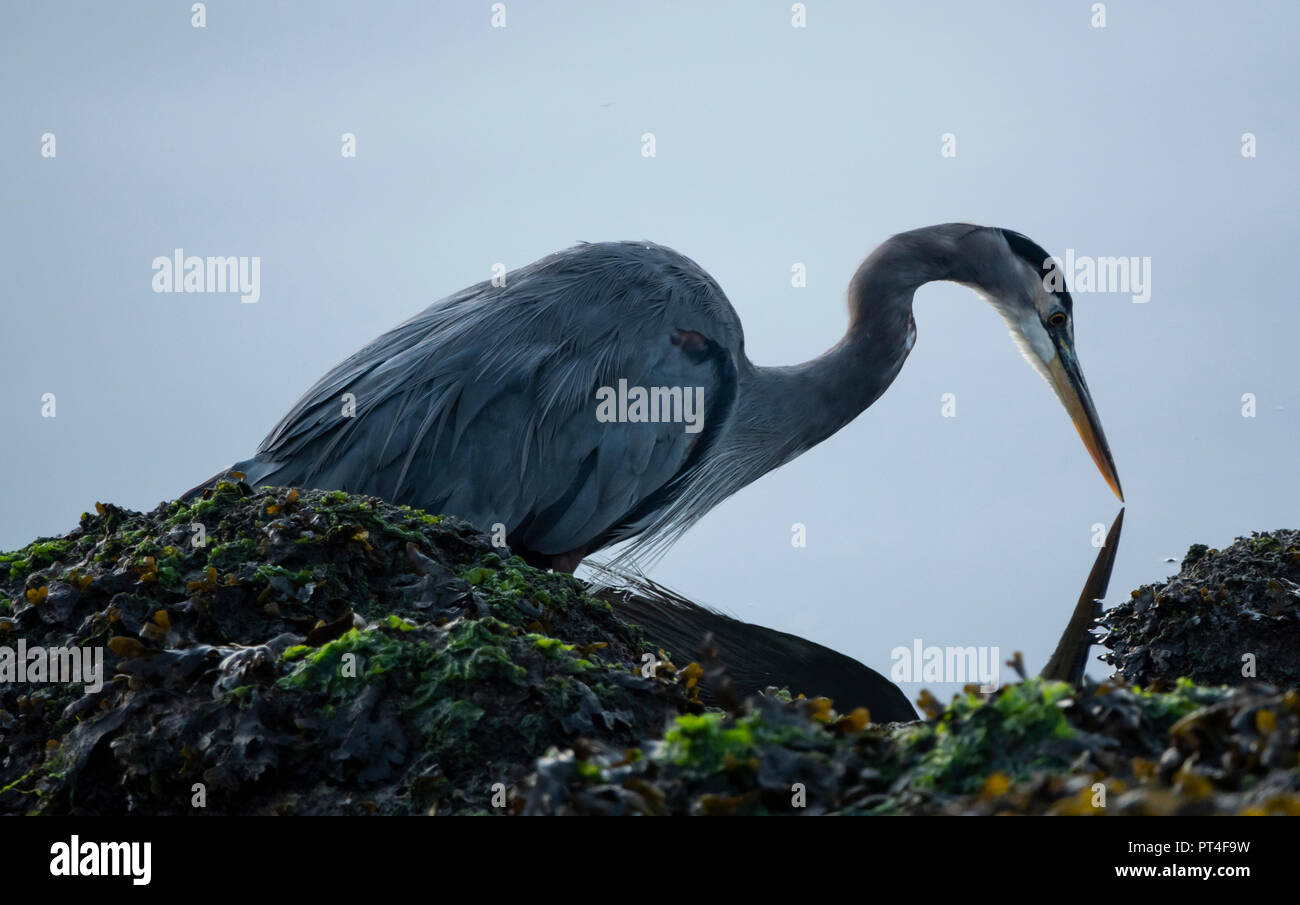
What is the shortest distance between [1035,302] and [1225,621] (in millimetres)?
3306

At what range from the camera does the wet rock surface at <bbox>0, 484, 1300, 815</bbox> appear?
2.02 metres

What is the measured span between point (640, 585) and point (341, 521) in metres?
3.74

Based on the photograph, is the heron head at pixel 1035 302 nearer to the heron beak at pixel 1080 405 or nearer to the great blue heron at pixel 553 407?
the heron beak at pixel 1080 405

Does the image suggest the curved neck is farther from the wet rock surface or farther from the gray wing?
the wet rock surface

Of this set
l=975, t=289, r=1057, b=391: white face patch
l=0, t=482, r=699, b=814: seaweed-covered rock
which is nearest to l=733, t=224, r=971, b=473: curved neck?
l=975, t=289, r=1057, b=391: white face patch

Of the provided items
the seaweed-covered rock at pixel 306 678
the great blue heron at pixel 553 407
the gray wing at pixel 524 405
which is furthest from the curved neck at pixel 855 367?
the seaweed-covered rock at pixel 306 678

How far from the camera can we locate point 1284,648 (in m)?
4.41

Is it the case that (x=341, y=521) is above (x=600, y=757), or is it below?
above

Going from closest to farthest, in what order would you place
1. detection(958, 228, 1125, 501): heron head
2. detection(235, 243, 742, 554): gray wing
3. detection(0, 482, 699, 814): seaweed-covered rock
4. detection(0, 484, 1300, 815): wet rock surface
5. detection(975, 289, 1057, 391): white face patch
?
detection(0, 484, 1300, 815): wet rock surface → detection(0, 482, 699, 814): seaweed-covered rock → detection(235, 243, 742, 554): gray wing → detection(958, 228, 1125, 501): heron head → detection(975, 289, 1057, 391): white face patch

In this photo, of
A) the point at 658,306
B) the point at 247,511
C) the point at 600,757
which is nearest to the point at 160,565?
the point at 247,511

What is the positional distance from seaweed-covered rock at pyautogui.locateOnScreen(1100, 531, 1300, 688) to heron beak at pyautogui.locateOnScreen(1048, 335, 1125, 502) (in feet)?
8.69

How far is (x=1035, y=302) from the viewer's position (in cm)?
745

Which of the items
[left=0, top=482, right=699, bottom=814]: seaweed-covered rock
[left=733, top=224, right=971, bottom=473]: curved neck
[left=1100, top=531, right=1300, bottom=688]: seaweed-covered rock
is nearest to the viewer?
[left=0, top=482, right=699, bottom=814]: seaweed-covered rock
